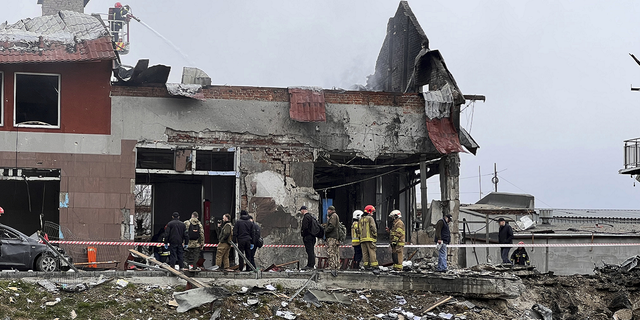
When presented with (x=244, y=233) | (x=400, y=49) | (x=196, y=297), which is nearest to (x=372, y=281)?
(x=244, y=233)

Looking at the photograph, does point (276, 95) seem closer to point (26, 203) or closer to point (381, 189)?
point (381, 189)

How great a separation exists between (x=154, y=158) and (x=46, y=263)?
9.40m

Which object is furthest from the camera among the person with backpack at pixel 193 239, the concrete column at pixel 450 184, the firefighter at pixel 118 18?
the firefighter at pixel 118 18

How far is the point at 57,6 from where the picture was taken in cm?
3209

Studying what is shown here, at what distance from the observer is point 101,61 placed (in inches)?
827

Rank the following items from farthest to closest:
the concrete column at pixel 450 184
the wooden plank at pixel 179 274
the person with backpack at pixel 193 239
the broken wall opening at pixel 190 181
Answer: the concrete column at pixel 450 184
the broken wall opening at pixel 190 181
the person with backpack at pixel 193 239
the wooden plank at pixel 179 274

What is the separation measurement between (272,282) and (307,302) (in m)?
1.01

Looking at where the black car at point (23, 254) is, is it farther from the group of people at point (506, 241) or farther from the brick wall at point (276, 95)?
the group of people at point (506, 241)

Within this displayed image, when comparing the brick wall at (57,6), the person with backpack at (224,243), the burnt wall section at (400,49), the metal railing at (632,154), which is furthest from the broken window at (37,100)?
the metal railing at (632,154)

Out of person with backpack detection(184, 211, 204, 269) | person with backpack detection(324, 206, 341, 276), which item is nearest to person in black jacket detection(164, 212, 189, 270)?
person with backpack detection(184, 211, 204, 269)

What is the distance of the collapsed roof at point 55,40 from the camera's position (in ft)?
66.1

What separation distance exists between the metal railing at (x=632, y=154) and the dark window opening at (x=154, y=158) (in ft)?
57.9

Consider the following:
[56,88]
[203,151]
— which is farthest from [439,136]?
[56,88]

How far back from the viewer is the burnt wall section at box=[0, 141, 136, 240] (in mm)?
20484
